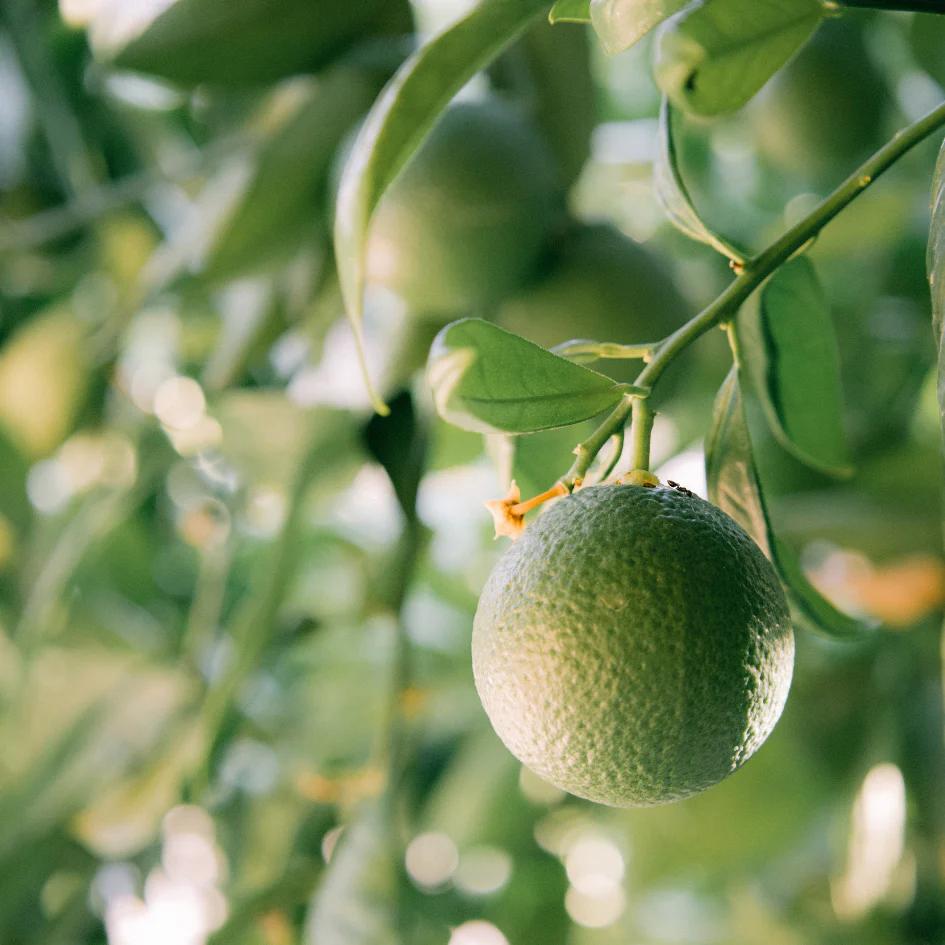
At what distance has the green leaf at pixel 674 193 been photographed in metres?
0.51

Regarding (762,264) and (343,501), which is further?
(343,501)

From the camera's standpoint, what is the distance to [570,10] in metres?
0.48

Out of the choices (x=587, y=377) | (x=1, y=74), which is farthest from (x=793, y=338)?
(x=1, y=74)

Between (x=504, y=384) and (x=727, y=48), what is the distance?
0.52ft

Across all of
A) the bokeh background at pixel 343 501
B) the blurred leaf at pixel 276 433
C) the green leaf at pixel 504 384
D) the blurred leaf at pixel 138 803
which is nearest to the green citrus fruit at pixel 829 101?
the bokeh background at pixel 343 501

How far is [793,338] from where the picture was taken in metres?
0.59

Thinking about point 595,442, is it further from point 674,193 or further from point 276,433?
point 276,433

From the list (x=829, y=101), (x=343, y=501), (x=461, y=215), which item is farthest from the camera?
(x=343, y=501)

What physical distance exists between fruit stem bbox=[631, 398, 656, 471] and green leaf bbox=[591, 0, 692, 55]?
0.46ft

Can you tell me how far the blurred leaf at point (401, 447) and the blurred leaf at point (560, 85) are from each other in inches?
10.1

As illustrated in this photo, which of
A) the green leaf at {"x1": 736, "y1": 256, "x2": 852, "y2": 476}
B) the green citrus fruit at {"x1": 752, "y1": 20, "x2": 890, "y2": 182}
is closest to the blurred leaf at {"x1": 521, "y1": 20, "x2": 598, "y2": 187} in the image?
the green citrus fruit at {"x1": 752, "y1": 20, "x2": 890, "y2": 182}

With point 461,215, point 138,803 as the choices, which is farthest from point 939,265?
point 138,803

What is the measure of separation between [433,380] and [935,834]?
3.38 feet

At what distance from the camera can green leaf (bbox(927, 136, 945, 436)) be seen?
→ 1.21 ft
